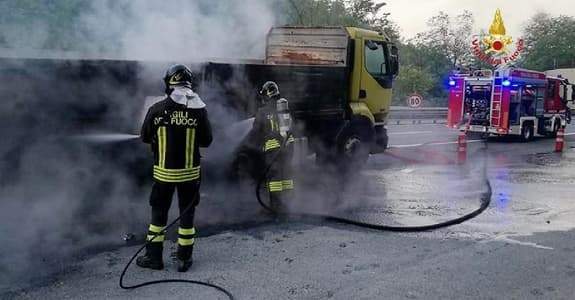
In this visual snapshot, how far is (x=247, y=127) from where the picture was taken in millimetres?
7277

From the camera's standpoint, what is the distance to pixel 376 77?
9.88 metres

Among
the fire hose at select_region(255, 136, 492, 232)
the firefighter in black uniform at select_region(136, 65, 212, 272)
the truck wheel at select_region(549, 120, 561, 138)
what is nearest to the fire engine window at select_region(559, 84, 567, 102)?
the truck wheel at select_region(549, 120, 561, 138)

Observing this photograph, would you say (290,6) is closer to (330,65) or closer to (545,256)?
(330,65)

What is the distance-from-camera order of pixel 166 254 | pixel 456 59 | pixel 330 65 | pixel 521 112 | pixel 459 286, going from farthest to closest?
pixel 456 59 < pixel 521 112 < pixel 330 65 < pixel 166 254 < pixel 459 286

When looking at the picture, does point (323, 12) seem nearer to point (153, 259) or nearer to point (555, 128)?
point (555, 128)

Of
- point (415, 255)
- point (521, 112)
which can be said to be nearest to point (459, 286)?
point (415, 255)

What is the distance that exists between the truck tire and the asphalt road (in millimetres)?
513

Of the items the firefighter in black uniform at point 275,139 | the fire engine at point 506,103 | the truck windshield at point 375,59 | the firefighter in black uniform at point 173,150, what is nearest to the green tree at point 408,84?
the fire engine at point 506,103

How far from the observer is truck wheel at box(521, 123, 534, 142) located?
1692 centimetres

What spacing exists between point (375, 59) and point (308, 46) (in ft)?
3.95

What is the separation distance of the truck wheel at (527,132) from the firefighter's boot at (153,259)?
14846 millimetres

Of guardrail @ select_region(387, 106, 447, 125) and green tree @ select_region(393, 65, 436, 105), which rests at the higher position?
green tree @ select_region(393, 65, 436, 105)

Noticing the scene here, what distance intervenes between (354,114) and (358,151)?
67cm

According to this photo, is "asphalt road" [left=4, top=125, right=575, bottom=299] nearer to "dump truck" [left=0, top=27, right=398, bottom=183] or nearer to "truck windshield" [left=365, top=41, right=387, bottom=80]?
"dump truck" [left=0, top=27, right=398, bottom=183]
